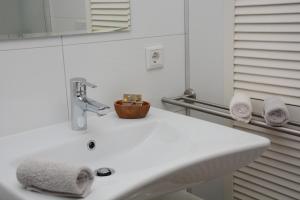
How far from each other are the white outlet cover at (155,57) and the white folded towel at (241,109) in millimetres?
318

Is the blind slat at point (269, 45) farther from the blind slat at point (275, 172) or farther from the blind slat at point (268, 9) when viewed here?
the blind slat at point (275, 172)

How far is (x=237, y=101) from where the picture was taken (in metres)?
1.29

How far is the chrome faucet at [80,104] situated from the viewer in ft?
3.60

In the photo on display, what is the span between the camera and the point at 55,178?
75cm

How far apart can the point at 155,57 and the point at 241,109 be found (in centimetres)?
37

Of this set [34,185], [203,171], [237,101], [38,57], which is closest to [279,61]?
[237,101]

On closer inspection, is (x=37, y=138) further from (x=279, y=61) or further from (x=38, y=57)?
(x=279, y=61)

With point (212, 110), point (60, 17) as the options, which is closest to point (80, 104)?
point (60, 17)

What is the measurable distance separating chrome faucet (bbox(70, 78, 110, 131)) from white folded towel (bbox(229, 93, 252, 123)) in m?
0.47

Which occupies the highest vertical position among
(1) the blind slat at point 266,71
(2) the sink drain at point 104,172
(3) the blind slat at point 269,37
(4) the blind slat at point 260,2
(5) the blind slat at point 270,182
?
(4) the blind slat at point 260,2

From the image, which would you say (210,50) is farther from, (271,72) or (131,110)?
(131,110)

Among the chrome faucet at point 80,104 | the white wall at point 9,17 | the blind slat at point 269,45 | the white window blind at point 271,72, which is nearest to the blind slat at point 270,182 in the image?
the white window blind at point 271,72

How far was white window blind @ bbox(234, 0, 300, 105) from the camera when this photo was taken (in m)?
1.27

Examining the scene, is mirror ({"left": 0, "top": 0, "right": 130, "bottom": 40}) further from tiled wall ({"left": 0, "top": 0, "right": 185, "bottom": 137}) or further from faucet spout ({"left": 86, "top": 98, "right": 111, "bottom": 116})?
faucet spout ({"left": 86, "top": 98, "right": 111, "bottom": 116})
